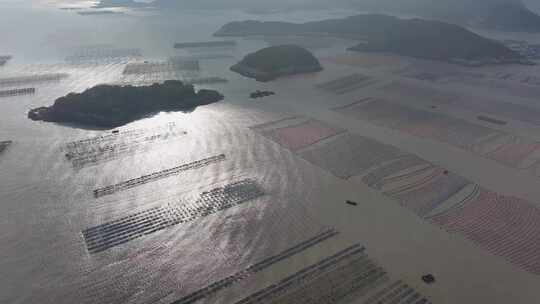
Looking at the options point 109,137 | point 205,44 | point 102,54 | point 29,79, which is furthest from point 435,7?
point 109,137

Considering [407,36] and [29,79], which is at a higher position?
[407,36]

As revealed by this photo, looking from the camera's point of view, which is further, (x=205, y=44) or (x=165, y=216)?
(x=205, y=44)

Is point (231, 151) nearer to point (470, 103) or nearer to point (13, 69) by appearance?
point (470, 103)

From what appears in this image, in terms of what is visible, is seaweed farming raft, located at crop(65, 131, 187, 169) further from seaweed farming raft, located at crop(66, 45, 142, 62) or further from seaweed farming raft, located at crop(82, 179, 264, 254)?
seaweed farming raft, located at crop(66, 45, 142, 62)

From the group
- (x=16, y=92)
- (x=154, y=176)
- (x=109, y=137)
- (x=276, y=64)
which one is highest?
(x=276, y=64)

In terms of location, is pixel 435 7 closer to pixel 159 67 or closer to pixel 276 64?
pixel 276 64

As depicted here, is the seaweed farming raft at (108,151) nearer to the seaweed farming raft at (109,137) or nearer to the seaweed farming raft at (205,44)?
the seaweed farming raft at (109,137)

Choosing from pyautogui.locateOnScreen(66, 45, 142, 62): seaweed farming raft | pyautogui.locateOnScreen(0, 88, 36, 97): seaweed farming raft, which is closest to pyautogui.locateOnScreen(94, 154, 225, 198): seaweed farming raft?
pyautogui.locateOnScreen(0, 88, 36, 97): seaweed farming raft
